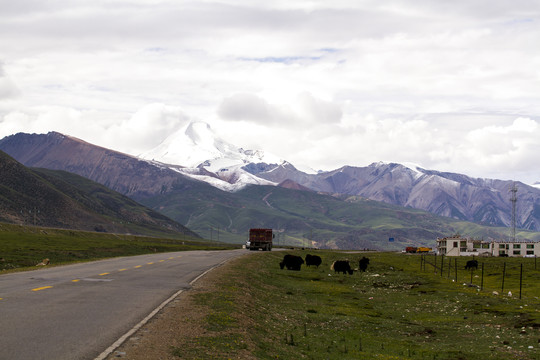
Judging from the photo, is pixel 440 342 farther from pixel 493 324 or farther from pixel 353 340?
pixel 493 324

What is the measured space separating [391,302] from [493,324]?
1255 cm

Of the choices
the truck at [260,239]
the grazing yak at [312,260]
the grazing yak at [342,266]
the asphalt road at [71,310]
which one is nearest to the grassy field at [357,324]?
the asphalt road at [71,310]

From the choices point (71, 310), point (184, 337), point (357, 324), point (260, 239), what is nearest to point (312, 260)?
point (357, 324)

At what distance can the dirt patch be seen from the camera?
16.7m

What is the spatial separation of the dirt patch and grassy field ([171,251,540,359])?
0.08m

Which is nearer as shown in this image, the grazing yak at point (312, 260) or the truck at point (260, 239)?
the grazing yak at point (312, 260)

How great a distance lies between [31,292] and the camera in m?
27.3

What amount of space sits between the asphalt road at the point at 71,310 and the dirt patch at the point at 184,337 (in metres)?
0.72

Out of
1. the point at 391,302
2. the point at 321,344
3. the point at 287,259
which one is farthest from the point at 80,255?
the point at 321,344

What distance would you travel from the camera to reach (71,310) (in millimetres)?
22438

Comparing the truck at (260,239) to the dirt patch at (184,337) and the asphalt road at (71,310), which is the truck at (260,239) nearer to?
the asphalt road at (71,310)

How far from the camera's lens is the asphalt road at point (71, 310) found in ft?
53.6

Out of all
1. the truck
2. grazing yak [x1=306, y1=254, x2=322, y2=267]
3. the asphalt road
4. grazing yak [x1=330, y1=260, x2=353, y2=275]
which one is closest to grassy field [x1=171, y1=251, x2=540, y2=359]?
the asphalt road

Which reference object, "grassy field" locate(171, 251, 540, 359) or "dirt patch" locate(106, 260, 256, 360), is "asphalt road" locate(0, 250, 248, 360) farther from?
"grassy field" locate(171, 251, 540, 359)
